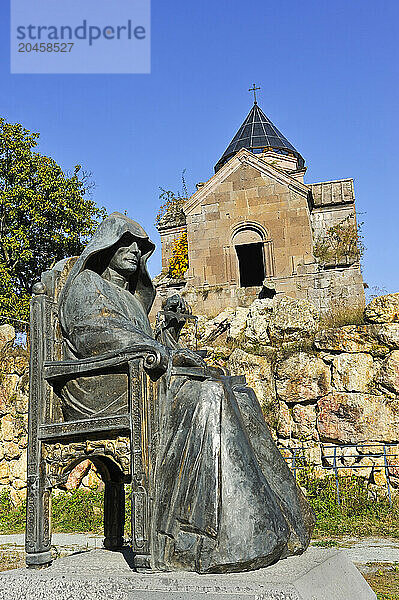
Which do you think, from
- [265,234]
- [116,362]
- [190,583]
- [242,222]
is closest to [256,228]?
[265,234]

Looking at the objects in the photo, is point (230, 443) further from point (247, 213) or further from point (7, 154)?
point (7, 154)

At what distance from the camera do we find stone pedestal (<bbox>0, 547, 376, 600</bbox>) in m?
3.03

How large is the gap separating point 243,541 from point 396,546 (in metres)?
4.37

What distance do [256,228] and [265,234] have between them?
29 cm

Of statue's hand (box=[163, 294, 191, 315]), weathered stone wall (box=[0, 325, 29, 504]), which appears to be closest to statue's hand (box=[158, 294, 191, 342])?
statue's hand (box=[163, 294, 191, 315])

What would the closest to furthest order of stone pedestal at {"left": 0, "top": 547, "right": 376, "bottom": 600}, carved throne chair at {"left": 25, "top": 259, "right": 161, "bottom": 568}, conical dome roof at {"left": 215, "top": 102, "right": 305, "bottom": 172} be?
stone pedestal at {"left": 0, "top": 547, "right": 376, "bottom": 600}, carved throne chair at {"left": 25, "top": 259, "right": 161, "bottom": 568}, conical dome roof at {"left": 215, "top": 102, "right": 305, "bottom": 172}

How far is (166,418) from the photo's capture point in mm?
3793

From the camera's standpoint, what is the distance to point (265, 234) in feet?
54.1

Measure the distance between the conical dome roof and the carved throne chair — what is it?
59.3ft

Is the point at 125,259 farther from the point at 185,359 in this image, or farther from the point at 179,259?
the point at 179,259

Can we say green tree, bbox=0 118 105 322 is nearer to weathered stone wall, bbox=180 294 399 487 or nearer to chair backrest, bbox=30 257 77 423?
weathered stone wall, bbox=180 294 399 487

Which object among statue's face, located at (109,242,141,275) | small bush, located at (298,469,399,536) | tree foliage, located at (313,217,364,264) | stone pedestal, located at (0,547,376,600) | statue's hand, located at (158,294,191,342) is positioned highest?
tree foliage, located at (313,217,364,264)

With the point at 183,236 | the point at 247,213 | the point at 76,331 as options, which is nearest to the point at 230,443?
the point at 76,331

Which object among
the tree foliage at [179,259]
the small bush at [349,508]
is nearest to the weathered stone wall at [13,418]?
the small bush at [349,508]
